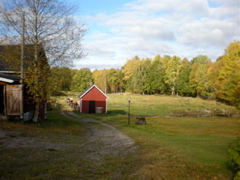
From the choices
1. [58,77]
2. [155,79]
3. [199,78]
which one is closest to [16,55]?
[58,77]

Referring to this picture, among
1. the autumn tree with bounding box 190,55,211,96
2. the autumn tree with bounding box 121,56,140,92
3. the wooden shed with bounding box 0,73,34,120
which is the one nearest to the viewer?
the wooden shed with bounding box 0,73,34,120

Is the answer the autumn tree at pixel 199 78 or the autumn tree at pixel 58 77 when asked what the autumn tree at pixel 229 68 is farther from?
the autumn tree at pixel 58 77

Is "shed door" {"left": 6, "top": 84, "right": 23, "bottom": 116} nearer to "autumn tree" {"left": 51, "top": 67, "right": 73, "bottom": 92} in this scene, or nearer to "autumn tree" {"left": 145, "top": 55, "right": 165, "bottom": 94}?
"autumn tree" {"left": 51, "top": 67, "right": 73, "bottom": 92}

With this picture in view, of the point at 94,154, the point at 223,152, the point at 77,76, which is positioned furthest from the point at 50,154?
the point at 77,76

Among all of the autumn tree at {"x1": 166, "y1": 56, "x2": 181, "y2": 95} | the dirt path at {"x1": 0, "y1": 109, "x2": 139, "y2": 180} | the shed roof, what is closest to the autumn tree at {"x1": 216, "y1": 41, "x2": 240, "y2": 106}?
the autumn tree at {"x1": 166, "y1": 56, "x2": 181, "y2": 95}

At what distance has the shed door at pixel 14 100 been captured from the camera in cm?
1809

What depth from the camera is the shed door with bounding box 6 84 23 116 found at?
18.1m

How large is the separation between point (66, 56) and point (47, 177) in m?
13.5

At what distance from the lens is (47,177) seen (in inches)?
273

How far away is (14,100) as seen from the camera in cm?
1830

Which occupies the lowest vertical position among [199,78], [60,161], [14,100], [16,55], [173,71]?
[60,161]

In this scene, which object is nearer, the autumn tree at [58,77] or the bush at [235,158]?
the bush at [235,158]

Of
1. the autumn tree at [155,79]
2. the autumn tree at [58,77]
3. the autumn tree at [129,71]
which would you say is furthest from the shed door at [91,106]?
the autumn tree at [129,71]

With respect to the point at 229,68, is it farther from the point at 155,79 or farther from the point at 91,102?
the point at 91,102
